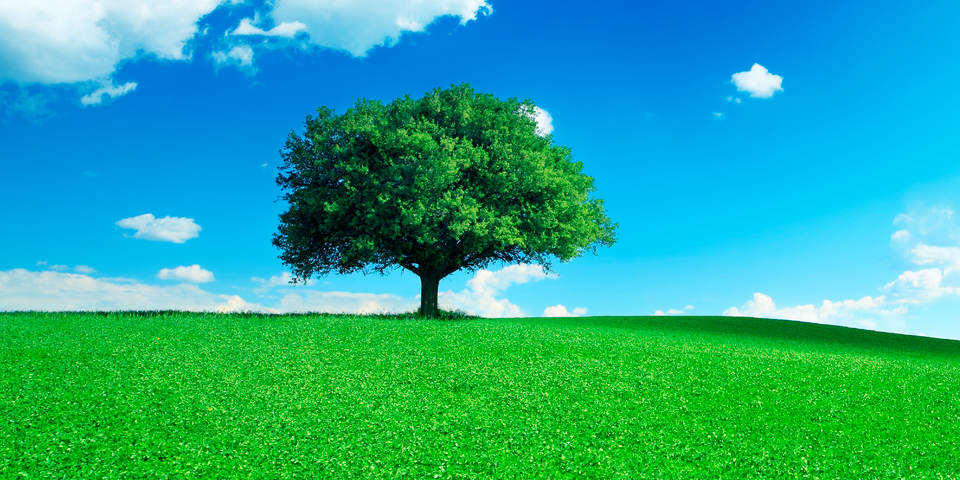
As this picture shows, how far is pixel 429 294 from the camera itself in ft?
115

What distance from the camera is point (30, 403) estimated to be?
47.5ft

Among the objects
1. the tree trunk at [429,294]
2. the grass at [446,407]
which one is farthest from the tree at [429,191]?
the grass at [446,407]

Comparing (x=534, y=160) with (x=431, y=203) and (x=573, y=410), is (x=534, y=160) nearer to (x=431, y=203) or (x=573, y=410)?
(x=431, y=203)

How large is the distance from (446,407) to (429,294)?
66.5ft

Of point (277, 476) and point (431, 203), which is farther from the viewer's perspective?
point (431, 203)

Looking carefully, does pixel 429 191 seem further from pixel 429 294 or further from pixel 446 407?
pixel 446 407

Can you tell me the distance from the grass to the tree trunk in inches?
418

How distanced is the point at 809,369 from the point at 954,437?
604 centimetres

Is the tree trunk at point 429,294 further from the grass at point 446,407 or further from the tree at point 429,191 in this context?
the grass at point 446,407

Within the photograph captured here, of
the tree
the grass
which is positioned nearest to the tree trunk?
the tree

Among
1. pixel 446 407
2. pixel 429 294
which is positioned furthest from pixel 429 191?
pixel 446 407

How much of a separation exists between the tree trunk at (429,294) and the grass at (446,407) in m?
10.6

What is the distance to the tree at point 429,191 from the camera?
30.8 meters

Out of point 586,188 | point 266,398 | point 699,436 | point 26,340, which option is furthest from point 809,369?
point 26,340
